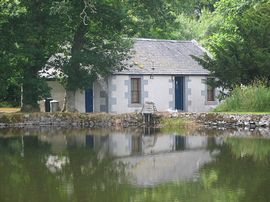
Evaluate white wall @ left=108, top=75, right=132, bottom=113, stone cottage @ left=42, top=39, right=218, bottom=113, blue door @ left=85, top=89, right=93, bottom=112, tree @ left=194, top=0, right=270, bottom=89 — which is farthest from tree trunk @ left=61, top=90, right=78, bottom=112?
tree @ left=194, top=0, right=270, bottom=89

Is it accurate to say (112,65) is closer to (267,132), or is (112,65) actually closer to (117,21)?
(117,21)

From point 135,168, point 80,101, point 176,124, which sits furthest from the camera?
point 80,101

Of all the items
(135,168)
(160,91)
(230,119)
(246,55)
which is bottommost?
(135,168)

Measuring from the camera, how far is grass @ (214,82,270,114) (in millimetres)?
23194

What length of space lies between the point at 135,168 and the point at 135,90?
17.0m

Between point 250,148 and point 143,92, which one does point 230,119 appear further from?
point 250,148

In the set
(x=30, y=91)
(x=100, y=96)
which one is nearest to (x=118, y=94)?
(x=100, y=96)

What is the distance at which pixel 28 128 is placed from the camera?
78.0 ft

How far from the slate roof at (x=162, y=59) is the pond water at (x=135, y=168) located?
982 centimetres

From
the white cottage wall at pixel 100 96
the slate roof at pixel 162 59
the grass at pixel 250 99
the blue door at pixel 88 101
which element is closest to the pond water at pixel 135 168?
the grass at pixel 250 99

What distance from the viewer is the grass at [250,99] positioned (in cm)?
2319

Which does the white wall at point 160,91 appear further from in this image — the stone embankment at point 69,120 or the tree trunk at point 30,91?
the tree trunk at point 30,91

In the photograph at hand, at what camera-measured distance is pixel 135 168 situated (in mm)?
11914

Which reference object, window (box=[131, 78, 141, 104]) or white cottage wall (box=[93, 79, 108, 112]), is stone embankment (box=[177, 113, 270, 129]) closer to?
window (box=[131, 78, 141, 104])
